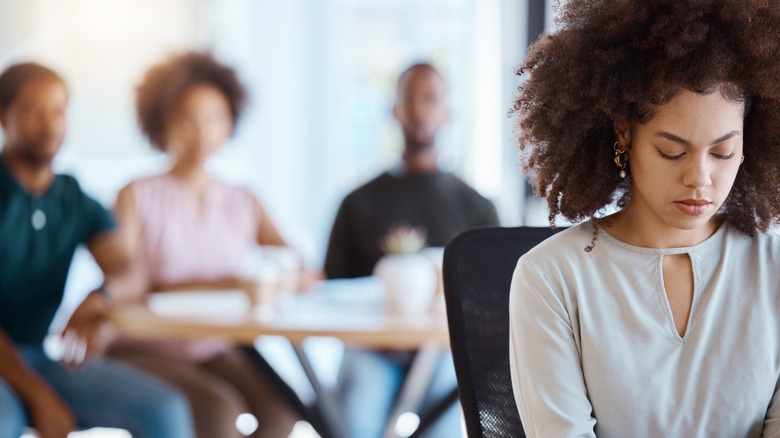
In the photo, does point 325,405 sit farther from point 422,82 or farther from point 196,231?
point 422,82

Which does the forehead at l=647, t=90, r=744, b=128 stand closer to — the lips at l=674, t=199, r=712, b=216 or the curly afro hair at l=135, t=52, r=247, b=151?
the lips at l=674, t=199, r=712, b=216

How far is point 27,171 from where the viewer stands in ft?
8.64

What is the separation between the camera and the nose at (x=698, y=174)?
1.25m

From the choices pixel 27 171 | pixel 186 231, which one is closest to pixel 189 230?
pixel 186 231

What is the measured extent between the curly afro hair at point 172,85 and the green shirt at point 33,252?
67 cm

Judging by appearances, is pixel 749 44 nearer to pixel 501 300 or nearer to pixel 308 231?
pixel 501 300

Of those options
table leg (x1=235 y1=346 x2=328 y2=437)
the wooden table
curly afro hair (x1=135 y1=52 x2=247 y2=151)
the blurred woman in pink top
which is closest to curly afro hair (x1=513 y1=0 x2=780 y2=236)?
the wooden table

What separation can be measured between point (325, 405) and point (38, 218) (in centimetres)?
89

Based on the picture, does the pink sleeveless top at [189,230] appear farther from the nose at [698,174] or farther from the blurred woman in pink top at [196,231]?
the nose at [698,174]

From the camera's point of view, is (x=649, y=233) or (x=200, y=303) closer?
(x=649, y=233)

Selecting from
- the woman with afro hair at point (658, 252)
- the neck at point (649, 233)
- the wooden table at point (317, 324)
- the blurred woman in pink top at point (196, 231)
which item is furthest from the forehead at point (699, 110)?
the blurred woman in pink top at point (196, 231)

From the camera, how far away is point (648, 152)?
51.3 inches

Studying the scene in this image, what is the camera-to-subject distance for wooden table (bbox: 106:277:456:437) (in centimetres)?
227

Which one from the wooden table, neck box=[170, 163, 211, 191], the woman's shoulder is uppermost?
the woman's shoulder
